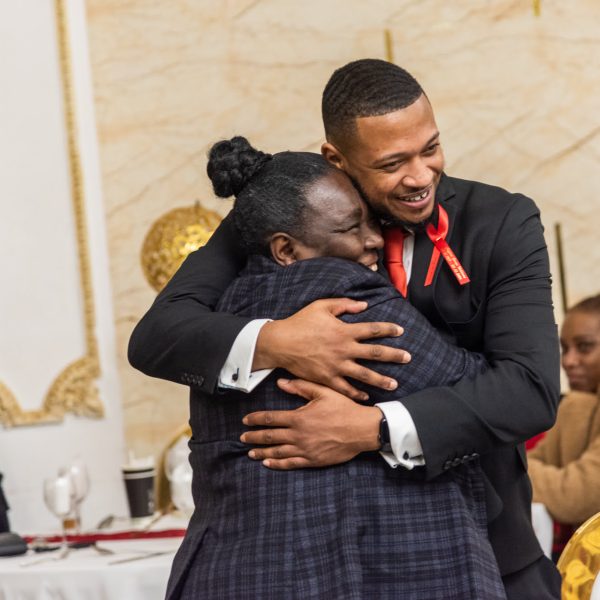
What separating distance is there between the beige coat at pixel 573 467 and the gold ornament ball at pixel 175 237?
1.37m

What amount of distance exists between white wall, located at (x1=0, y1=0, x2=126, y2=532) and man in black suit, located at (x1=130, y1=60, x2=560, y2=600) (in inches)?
123

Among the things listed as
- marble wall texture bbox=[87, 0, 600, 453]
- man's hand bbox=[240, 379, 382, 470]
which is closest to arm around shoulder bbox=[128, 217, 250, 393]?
man's hand bbox=[240, 379, 382, 470]

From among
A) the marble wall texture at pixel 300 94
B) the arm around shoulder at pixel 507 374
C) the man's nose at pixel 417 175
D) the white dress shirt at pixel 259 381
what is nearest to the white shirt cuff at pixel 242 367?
the white dress shirt at pixel 259 381

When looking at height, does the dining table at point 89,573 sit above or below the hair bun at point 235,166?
below

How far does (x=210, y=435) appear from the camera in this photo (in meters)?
1.60

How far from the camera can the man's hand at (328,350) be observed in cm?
152

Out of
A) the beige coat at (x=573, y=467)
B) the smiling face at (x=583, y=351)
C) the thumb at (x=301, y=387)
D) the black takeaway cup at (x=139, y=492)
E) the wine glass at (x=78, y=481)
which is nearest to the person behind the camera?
the thumb at (x=301, y=387)

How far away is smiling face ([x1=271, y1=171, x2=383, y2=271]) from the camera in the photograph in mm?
1650

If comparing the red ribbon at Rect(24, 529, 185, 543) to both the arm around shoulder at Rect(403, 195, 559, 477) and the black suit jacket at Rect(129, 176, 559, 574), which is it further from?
the arm around shoulder at Rect(403, 195, 559, 477)

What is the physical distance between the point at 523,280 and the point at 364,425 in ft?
1.16

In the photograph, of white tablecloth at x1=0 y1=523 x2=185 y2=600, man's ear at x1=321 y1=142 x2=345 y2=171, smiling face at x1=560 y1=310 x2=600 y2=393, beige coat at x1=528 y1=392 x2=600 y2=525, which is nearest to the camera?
man's ear at x1=321 y1=142 x2=345 y2=171

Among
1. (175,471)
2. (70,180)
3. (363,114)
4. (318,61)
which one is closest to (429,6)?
(318,61)

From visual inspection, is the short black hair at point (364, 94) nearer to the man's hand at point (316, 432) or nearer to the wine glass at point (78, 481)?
the man's hand at point (316, 432)

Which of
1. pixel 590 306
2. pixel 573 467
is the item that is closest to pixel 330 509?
pixel 573 467
